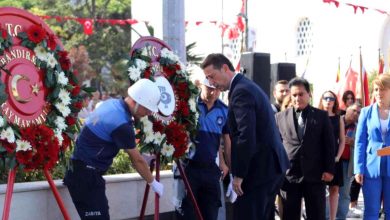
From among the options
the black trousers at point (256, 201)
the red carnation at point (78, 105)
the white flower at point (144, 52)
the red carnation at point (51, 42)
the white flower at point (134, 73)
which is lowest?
the black trousers at point (256, 201)

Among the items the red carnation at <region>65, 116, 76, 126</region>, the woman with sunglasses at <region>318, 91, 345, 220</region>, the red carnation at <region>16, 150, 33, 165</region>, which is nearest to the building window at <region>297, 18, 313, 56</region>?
the woman with sunglasses at <region>318, 91, 345, 220</region>

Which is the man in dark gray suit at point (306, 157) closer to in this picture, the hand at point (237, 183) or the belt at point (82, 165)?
the hand at point (237, 183)

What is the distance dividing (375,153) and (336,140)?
174 centimetres

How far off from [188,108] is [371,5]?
19.2 metres

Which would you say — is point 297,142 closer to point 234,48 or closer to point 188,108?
point 188,108

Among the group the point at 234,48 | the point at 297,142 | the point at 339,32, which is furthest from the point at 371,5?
the point at 297,142

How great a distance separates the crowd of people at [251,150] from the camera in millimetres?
6344

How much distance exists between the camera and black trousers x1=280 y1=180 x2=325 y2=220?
326 inches

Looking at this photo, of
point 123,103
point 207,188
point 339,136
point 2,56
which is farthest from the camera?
point 339,136

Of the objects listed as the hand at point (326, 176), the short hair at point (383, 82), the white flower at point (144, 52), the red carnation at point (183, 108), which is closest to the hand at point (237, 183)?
the red carnation at point (183, 108)

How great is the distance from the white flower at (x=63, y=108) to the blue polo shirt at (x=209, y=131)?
1.74 m

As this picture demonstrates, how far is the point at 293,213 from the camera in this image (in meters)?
8.35

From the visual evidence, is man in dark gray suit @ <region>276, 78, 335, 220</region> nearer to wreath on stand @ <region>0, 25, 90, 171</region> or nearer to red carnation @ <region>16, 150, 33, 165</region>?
wreath on stand @ <region>0, 25, 90, 171</region>

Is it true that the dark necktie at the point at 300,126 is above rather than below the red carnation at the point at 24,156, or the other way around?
above
